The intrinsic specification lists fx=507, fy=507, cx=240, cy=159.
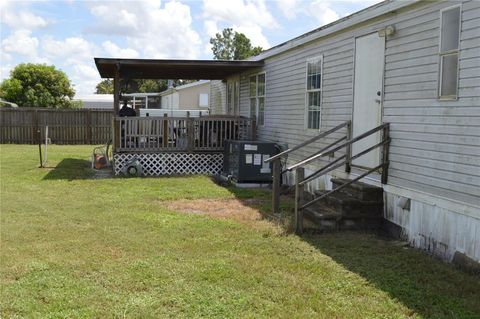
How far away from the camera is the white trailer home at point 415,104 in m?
5.30

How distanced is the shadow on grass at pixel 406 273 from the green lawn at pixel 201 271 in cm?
1

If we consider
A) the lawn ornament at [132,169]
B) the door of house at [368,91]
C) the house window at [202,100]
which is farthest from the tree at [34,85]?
the door of house at [368,91]

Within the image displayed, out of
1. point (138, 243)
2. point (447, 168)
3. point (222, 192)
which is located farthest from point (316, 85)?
point (138, 243)

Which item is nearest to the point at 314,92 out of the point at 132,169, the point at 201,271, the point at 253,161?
the point at 253,161

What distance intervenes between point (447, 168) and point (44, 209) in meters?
5.90

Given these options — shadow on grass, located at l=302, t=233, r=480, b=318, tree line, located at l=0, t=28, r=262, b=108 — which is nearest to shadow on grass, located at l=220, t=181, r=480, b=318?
shadow on grass, located at l=302, t=233, r=480, b=318

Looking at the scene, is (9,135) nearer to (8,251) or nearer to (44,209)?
(44,209)

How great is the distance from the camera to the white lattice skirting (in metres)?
12.3

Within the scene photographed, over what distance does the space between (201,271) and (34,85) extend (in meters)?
29.2

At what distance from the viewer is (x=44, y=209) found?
7.97 meters

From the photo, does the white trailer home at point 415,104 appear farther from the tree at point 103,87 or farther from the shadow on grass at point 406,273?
the tree at point 103,87

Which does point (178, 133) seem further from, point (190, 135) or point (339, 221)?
point (339, 221)

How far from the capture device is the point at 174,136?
42.3ft

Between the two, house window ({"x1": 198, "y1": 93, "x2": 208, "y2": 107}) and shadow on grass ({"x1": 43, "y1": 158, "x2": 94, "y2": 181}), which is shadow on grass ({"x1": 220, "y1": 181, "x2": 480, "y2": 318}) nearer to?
shadow on grass ({"x1": 43, "y1": 158, "x2": 94, "y2": 181})
